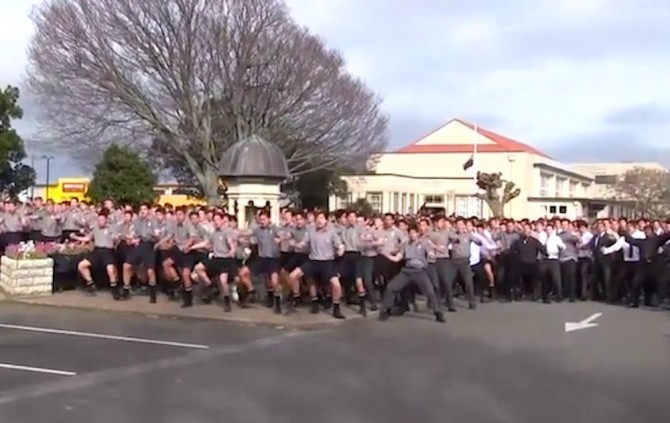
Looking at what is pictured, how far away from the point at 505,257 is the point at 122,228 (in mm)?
8074

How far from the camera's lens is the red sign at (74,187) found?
A: 2517 inches

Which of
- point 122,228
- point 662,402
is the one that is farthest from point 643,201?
point 662,402

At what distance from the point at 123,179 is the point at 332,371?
43.4 m

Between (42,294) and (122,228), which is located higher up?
(122,228)

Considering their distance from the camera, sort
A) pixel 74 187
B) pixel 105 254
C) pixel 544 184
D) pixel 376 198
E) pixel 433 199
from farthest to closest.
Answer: pixel 544 184
pixel 433 199
pixel 376 198
pixel 74 187
pixel 105 254

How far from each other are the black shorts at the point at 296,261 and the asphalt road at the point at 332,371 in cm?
143

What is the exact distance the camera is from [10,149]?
49.6 meters

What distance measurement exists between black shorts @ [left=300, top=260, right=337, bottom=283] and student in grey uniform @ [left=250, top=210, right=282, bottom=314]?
48 cm

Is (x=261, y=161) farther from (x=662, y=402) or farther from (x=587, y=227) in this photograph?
(x=662, y=402)

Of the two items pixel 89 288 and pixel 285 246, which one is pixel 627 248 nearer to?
pixel 285 246

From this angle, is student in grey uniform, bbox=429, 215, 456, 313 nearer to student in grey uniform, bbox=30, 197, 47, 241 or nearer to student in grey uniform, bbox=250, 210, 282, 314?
student in grey uniform, bbox=250, 210, 282, 314

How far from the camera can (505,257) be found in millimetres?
23016

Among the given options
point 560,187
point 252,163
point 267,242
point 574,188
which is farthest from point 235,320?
point 574,188

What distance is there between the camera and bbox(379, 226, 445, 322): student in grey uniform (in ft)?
58.6
